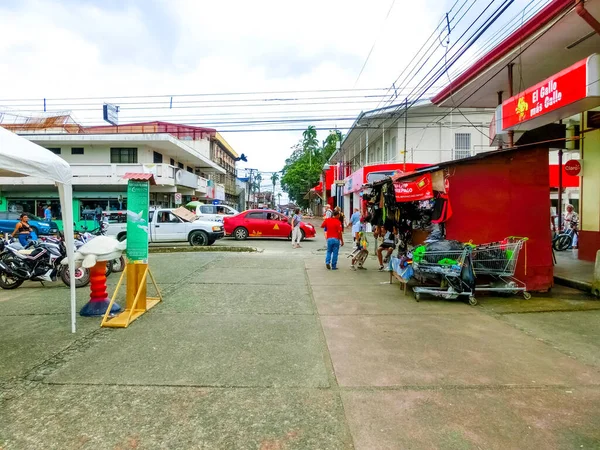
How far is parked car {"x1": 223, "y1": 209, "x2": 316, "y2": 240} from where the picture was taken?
19.6 m

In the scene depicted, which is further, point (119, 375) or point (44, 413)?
point (119, 375)

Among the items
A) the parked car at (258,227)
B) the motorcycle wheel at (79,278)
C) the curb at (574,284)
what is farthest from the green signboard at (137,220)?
the parked car at (258,227)

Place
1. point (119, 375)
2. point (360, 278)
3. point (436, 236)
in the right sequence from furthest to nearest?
1. point (360, 278)
2. point (436, 236)
3. point (119, 375)

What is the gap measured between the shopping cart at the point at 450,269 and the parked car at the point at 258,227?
12.6m

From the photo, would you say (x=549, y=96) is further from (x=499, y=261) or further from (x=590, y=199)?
(x=590, y=199)

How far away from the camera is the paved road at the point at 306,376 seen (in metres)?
2.94

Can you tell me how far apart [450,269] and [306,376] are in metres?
4.03

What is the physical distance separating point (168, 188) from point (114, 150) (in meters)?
4.25

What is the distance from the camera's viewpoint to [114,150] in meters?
27.7

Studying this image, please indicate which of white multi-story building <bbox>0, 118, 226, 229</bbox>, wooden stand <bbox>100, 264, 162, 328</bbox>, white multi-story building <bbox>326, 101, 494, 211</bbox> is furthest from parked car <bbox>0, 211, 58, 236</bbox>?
white multi-story building <bbox>326, 101, 494, 211</bbox>

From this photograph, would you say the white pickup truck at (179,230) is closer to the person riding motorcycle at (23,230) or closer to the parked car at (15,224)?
the person riding motorcycle at (23,230)

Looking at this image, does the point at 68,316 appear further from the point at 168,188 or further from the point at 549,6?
the point at 168,188

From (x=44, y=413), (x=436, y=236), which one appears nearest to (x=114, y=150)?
(x=436, y=236)

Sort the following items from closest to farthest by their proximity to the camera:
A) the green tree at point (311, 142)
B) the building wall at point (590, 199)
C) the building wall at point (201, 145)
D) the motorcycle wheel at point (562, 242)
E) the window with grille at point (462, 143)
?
the building wall at point (590, 199)
the motorcycle wheel at point (562, 242)
the window with grille at point (462, 143)
the building wall at point (201, 145)
the green tree at point (311, 142)
